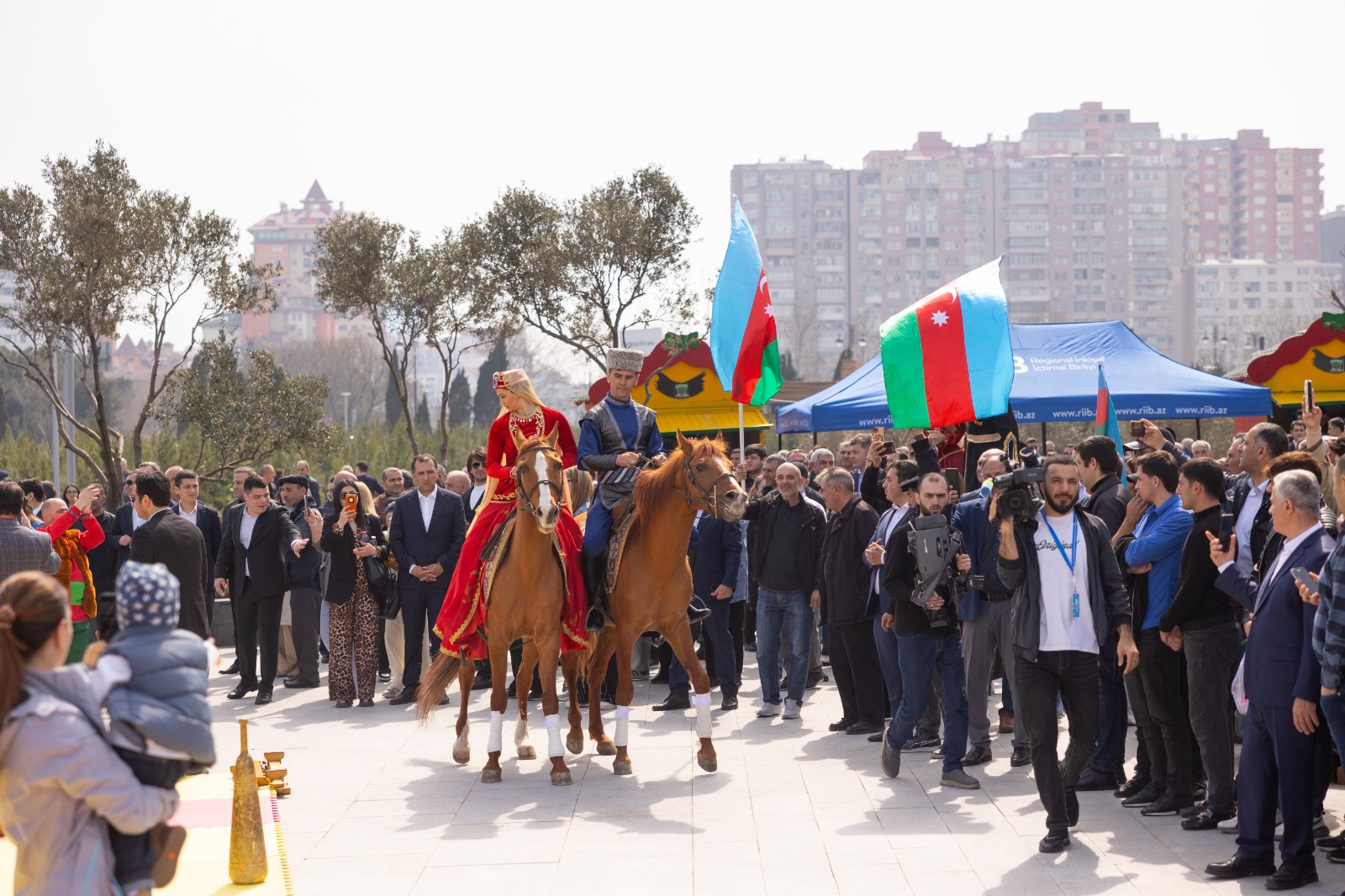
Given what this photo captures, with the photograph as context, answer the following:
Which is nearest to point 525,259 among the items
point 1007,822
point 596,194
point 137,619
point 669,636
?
point 596,194

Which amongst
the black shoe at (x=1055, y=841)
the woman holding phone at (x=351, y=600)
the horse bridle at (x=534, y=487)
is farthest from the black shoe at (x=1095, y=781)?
the woman holding phone at (x=351, y=600)

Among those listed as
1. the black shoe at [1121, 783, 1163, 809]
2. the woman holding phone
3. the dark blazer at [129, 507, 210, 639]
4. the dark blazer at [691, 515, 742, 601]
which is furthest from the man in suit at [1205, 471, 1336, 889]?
the woman holding phone

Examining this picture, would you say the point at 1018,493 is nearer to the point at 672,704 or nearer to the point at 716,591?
the point at 716,591

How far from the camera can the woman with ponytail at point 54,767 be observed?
151 inches

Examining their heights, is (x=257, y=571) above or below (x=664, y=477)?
below

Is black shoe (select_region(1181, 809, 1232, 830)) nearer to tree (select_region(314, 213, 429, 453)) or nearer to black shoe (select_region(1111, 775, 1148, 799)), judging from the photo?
black shoe (select_region(1111, 775, 1148, 799))

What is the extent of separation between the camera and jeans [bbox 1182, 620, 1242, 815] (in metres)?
7.21

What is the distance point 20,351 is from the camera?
2047cm

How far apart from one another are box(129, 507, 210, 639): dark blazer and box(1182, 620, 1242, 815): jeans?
673 centimetres

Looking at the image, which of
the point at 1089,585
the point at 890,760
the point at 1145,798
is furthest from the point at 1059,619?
the point at 890,760

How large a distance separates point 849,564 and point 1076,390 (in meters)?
7.38

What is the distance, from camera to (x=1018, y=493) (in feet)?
22.9

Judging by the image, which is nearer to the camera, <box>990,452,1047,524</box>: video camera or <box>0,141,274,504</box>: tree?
<box>990,452,1047,524</box>: video camera

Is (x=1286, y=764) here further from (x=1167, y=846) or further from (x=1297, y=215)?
(x=1297, y=215)
